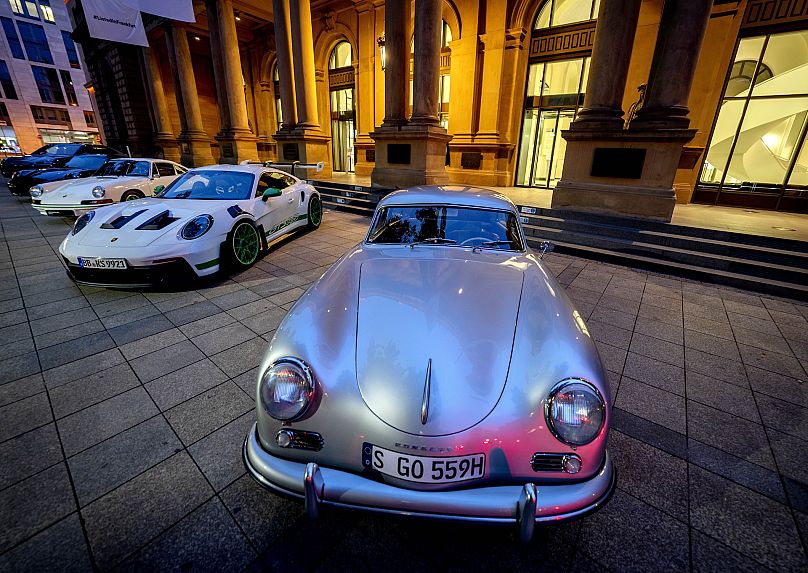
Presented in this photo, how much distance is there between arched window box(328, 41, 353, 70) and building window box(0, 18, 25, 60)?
5317 cm

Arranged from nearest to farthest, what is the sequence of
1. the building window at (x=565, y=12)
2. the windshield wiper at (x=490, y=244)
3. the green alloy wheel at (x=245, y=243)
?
the windshield wiper at (x=490, y=244), the green alloy wheel at (x=245, y=243), the building window at (x=565, y=12)

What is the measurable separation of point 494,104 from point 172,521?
1357cm

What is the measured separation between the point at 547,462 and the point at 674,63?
28.0ft

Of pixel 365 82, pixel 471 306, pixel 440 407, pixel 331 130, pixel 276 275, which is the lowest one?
pixel 276 275

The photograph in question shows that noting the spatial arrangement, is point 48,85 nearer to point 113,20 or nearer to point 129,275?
point 113,20

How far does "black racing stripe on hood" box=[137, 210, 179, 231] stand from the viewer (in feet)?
13.8

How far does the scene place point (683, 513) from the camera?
5.77ft

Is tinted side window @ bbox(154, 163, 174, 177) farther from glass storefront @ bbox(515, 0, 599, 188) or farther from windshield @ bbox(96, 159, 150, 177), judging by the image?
glass storefront @ bbox(515, 0, 599, 188)

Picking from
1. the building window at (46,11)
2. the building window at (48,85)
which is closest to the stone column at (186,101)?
the building window at (48,85)

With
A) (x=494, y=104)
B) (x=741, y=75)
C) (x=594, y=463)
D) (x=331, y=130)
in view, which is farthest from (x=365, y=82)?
(x=594, y=463)

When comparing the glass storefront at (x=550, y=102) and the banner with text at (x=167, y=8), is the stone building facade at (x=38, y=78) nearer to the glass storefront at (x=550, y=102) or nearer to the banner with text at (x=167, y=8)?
the banner with text at (x=167, y=8)

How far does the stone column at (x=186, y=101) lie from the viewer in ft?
53.6

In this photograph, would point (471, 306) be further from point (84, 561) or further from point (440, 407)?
point (84, 561)

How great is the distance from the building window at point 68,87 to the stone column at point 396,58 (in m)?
60.2
